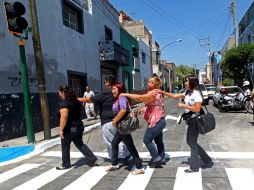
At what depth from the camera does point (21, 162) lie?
8281mm

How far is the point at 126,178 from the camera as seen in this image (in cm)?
633

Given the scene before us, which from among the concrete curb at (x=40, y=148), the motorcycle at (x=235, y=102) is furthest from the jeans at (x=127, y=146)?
the motorcycle at (x=235, y=102)

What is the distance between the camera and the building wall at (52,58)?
11680 millimetres

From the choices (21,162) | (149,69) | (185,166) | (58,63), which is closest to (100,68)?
(58,63)

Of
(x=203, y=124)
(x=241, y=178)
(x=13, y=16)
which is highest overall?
(x=13, y=16)

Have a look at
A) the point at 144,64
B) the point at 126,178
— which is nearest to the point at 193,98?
the point at 126,178

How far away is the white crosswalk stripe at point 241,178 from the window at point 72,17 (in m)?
13.0

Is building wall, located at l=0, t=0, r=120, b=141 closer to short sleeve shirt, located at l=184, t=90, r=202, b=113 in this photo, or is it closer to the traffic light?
the traffic light

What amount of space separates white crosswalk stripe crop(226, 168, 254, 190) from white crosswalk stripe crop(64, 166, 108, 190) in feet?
7.47

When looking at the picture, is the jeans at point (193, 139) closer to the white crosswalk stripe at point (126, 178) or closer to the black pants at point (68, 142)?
the white crosswalk stripe at point (126, 178)

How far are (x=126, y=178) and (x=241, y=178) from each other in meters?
1.95

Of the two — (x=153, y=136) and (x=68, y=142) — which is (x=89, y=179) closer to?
(x=68, y=142)

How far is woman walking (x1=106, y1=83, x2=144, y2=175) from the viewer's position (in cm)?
642

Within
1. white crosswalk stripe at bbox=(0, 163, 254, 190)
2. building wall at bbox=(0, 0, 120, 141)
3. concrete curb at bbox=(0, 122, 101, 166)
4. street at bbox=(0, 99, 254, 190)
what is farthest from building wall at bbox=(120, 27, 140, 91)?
white crosswalk stripe at bbox=(0, 163, 254, 190)
